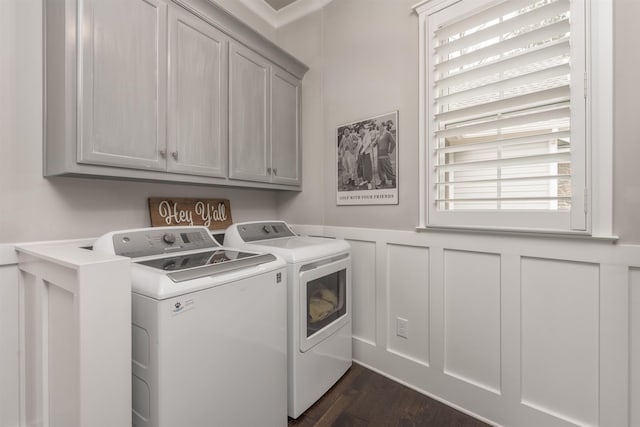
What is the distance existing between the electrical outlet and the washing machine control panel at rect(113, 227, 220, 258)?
1265 millimetres

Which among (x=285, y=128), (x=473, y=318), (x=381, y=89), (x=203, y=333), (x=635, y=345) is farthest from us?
(x=285, y=128)

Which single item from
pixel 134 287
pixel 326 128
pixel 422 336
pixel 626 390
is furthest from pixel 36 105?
pixel 626 390

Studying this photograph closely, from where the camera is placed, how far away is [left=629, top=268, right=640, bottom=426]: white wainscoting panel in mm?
1183

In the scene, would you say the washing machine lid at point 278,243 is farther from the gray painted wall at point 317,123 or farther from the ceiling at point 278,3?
the ceiling at point 278,3

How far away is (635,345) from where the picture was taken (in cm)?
119

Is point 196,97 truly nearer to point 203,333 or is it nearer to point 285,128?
point 285,128

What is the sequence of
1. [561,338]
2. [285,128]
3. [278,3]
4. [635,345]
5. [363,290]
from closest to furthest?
[635,345] < [561,338] < [363,290] < [285,128] < [278,3]

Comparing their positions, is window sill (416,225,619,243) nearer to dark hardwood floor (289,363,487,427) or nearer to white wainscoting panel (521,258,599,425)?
white wainscoting panel (521,258,599,425)

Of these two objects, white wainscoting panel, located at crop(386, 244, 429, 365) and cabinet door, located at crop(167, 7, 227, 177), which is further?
white wainscoting panel, located at crop(386, 244, 429, 365)

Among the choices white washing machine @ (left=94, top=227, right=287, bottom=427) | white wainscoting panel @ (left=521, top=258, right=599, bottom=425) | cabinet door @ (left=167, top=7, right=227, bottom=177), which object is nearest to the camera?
white washing machine @ (left=94, top=227, right=287, bottom=427)

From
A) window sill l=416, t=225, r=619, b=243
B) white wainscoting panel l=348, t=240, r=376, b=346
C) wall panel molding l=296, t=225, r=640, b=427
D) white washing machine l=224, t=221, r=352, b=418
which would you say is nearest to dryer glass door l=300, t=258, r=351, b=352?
white washing machine l=224, t=221, r=352, b=418

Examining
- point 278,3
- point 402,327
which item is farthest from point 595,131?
point 278,3

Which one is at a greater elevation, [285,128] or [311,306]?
[285,128]

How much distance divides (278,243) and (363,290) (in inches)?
28.8
